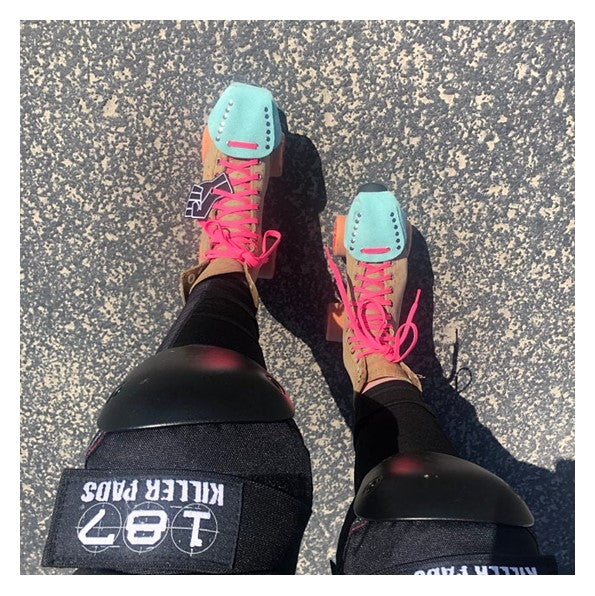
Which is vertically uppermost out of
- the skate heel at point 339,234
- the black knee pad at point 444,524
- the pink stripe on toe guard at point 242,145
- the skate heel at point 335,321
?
the pink stripe on toe guard at point 242,145

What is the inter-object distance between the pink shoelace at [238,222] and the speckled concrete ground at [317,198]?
83mm

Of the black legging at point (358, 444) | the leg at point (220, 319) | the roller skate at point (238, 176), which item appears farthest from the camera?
the roller skate at point (238, 176)

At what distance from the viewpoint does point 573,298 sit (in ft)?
4.13

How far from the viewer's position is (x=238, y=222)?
1156 millimetres

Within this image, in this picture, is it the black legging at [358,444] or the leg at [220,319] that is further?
the leg at [220,319]

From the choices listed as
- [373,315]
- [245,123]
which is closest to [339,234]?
[373,315]

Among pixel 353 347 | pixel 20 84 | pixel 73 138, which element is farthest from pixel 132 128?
pixel 353 347

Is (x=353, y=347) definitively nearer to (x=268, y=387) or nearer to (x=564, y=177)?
(x=268, y=387)

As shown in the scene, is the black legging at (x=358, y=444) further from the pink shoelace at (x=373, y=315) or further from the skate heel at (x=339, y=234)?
the skate heel at (x=339, y=234)

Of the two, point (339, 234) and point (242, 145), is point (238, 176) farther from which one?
point (339, 234)

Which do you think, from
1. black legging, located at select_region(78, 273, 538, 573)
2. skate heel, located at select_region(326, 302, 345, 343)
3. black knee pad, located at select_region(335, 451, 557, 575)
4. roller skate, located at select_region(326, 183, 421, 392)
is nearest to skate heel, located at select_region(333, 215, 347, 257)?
roller skate, located at select_region(326, 183, 421, 392)

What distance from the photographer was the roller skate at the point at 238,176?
114cm

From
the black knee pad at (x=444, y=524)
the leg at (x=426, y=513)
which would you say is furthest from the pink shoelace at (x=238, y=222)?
the black knee pad at (x=444, y=524)

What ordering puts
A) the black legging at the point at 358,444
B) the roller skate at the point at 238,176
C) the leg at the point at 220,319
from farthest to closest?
the roller skate at the point at 238,176 < the leg at the point at 220,319 < the black legging at the point at 358,444
